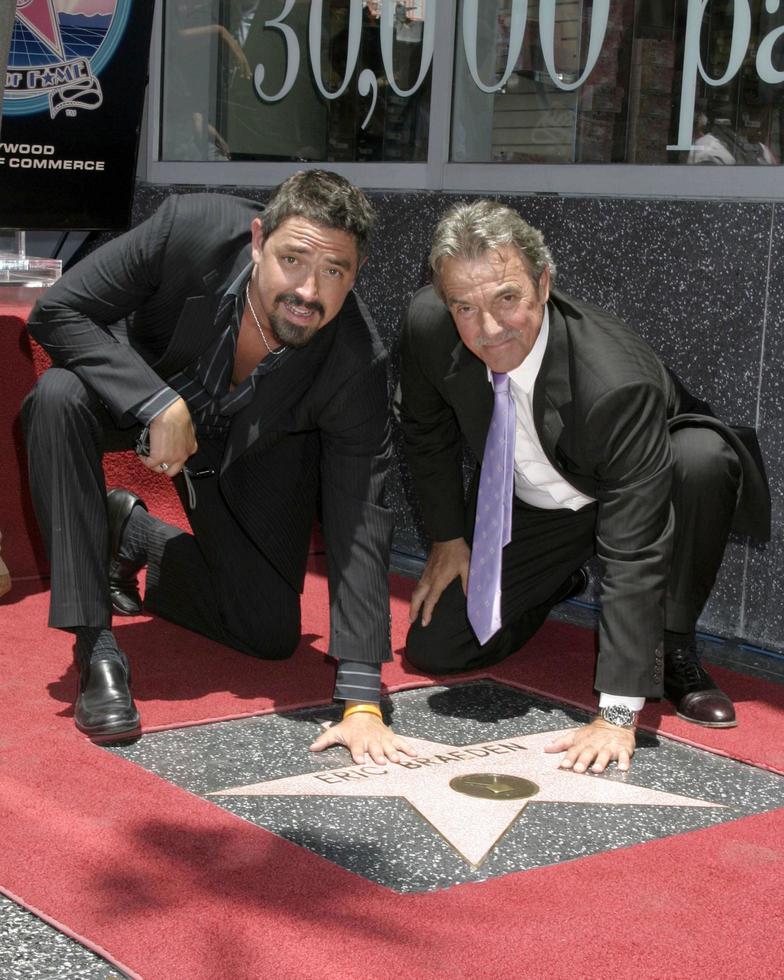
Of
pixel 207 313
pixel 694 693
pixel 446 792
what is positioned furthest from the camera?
pixel 694 693

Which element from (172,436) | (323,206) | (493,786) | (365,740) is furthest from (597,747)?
(323,206)

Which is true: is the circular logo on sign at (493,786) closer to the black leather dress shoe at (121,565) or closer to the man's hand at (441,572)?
the man's hand at (441,572)

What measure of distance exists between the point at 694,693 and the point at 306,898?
1.35 metres

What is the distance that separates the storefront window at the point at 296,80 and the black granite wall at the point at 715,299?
99cm

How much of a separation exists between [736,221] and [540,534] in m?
1.00

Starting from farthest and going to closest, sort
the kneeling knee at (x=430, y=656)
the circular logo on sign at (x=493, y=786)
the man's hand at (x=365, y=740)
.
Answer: the kneeling knee at (x=430, y=656), the man's hand at (x=365, y=740), the circular logo on sign at (x=493, y=786)

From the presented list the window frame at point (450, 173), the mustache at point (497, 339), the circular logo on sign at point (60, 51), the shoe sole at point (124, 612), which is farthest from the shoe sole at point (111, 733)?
the circular logo on sign at point (60, 51)

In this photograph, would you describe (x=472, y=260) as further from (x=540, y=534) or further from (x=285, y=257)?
(x=540, y=534)

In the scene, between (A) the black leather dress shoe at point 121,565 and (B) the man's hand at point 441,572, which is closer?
(B) the man's hand at point 441,572

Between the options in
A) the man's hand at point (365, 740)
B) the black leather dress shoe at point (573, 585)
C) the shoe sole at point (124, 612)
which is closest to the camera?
the man's hand at point (365, 740)

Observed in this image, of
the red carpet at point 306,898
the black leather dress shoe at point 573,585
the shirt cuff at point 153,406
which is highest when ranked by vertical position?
the shirt cuff at point 153,406

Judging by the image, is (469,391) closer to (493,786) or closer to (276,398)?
(276,398)

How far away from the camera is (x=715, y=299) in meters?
3.77

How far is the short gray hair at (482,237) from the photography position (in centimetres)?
290
